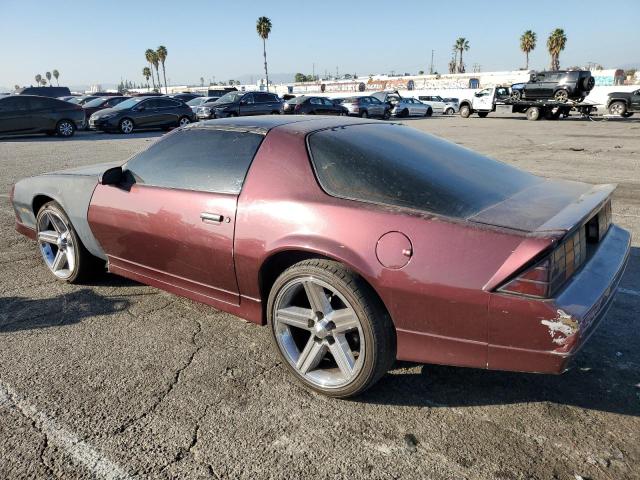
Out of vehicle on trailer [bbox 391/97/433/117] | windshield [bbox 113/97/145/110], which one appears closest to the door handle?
windshield [bbox 113/97/145/110]

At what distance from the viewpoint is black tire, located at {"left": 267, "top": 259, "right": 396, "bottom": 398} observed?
238 cm

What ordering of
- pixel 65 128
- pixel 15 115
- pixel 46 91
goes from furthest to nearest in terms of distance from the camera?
pixel 46 91 → pixel 65 128 → pixel 15 115

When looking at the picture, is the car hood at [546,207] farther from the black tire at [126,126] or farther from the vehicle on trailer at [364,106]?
the vehicle on trailer at [364,106]

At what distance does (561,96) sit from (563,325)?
85.8 ft

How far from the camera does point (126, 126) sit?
1947cm

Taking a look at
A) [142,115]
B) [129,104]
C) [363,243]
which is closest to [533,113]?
[142,115]

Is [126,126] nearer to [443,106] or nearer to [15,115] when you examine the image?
[15,115]

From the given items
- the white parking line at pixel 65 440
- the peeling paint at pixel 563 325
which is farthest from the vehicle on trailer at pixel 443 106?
the white parking line at pixel 65 440

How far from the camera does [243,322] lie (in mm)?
3512

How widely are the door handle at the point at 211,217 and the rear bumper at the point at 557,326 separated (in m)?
1.61

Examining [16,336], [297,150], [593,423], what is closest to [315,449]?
[593,423]

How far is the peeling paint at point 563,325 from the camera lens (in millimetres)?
2041

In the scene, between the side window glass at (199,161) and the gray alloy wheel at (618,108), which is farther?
the gray alloy wheel at (618,108)

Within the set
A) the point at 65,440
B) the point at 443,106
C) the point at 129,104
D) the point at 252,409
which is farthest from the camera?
the point at 443,106
